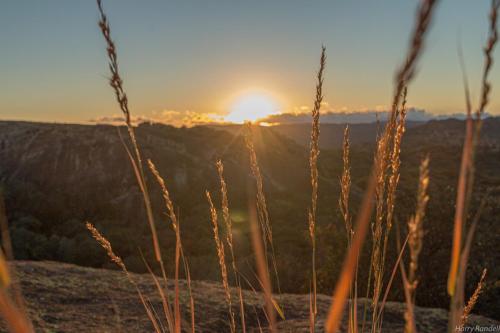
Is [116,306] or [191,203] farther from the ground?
[116,306]

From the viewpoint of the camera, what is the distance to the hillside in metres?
8.61

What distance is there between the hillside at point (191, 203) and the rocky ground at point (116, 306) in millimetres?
1731

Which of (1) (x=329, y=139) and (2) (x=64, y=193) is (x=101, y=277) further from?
(1) (x=329, y=139)

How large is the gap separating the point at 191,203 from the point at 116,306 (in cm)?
1392

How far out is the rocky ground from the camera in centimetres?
340

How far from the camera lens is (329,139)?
418 feet

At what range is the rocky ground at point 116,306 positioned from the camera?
11.2 feet

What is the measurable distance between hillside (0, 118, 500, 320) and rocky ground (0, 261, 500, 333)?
5.68ft

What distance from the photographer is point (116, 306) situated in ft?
9.96

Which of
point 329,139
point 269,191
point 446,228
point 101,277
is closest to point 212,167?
point 269,191

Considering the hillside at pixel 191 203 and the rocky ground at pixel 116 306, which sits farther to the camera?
the hillside at pixel 191 203

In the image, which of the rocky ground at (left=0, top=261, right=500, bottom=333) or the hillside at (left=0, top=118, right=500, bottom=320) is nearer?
the rocky ground at (left=0, top=261, right=500, bottom=333)

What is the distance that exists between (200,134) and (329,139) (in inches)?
4023

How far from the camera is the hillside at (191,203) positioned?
861cm
